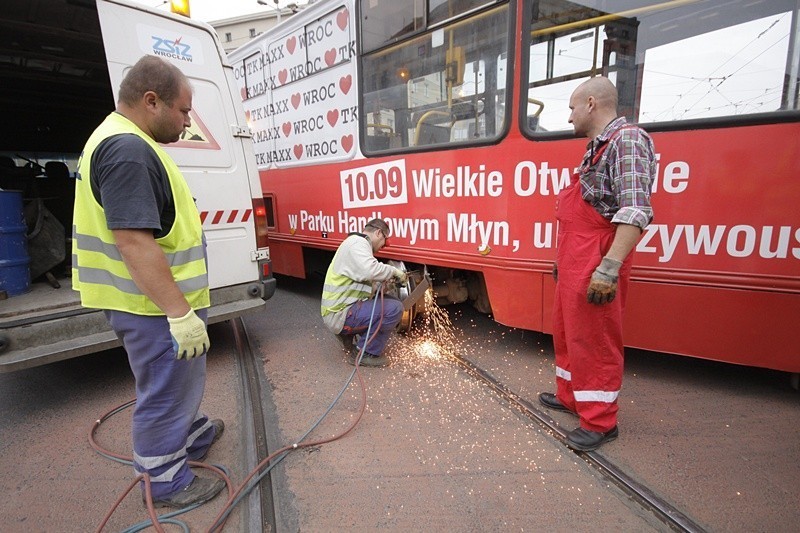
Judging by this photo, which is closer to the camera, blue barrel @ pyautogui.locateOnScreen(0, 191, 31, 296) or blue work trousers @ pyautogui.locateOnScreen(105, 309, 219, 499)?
blue work trousers @ pyautogui.locateOnScreen(105, 309, 219, 499)

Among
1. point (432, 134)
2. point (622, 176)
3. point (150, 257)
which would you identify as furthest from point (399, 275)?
point (150, 257)

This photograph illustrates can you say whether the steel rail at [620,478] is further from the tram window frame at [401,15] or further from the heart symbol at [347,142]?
the tram window frame at [401,15]

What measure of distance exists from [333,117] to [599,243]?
10.1 feet

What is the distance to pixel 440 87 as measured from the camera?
3373 millimetres

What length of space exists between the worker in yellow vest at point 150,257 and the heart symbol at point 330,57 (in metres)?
2.70

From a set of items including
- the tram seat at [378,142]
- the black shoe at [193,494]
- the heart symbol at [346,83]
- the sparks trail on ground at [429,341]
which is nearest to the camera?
the black shoe at [193,494]

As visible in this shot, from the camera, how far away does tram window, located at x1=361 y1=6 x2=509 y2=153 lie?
3.01 meters

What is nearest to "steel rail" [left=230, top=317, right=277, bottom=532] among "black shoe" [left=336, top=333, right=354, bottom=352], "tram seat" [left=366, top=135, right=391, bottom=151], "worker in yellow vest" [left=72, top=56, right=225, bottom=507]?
"worker in yellow vest" [left=72, top=56, right=225, bottom=507]

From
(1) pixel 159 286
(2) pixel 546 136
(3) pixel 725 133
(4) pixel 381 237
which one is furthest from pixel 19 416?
(3) pixel 725 133

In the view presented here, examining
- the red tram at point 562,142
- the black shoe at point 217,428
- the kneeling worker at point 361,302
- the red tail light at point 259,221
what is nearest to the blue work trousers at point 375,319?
the kneeling worker at point 361,302

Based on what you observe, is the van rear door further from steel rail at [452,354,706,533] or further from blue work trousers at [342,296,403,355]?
steel rail at [452,354,706,533]

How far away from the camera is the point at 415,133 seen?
3.57m

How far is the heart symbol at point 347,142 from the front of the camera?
4070mm

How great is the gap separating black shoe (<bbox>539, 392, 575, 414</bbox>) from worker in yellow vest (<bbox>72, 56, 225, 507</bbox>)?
1.96 meters
